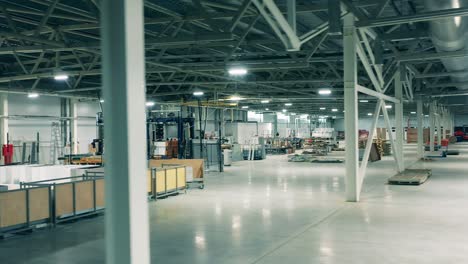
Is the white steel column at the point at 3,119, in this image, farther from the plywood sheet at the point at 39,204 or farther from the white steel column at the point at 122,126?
the white steel column at the point at 122,126

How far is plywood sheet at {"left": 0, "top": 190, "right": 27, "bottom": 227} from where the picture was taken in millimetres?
9438

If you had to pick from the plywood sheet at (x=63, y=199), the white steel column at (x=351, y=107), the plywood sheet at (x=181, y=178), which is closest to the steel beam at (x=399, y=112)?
the white steel column at (x=351, y=107)

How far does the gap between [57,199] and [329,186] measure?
1006cm

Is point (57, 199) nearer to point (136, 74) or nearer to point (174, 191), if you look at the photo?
point (174, 191)

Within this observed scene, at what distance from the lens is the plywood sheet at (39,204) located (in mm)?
10109

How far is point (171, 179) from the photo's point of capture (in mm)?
15477

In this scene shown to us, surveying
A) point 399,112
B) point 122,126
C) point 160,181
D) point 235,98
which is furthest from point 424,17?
point 235,98

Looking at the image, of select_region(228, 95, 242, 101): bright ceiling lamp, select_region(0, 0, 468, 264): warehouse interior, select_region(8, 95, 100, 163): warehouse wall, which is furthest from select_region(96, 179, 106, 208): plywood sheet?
select_region(228, 95, 242, 101): bright ceiling lamp

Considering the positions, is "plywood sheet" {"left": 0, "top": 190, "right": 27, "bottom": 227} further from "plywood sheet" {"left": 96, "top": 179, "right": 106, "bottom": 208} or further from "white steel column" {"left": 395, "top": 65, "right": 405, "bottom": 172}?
"white steel column" {"left": 395, "top": 65, "right": 405, "bottom": 172}

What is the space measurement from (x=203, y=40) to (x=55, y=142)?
2097cm

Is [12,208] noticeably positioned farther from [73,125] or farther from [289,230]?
[73,125]

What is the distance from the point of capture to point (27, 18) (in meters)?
13.3

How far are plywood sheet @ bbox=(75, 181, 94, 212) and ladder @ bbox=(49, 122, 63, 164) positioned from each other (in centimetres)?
1762

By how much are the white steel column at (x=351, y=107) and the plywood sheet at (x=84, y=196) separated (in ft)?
23.9
